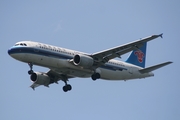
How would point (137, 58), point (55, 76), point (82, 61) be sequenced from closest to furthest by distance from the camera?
point (82, 61)
point (55, 76)
point (137, 58)

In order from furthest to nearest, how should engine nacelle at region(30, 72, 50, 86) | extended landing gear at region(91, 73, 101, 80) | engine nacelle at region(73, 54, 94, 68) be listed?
engine nacelle at region(30, 72, 50, 86) → extended landing gear at region(91, 73, 101, 80) → engine nacelle at region(73, 54, 94, 68)

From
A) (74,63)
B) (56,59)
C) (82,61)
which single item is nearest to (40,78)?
(56,59)

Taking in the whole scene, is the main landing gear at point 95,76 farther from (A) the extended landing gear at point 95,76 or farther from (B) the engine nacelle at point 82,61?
(B) the engine nacelle at point 82,61

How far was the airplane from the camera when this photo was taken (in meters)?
51.0

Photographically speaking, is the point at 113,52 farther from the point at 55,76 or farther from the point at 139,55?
the point at 139,55

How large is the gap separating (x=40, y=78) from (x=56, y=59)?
754 cm

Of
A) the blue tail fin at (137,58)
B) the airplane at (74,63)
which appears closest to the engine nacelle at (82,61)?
the airplane at (74,63)

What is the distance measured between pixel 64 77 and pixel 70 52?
21.4ft

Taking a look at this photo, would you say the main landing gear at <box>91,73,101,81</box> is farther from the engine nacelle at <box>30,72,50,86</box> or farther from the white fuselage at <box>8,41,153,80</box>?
the engine nacelle at <box>30,72,50,86</box>

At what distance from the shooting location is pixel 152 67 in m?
57.9

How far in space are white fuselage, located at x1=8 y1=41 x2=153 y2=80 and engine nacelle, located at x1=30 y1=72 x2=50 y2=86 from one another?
15.4ft

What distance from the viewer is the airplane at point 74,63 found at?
51031 millimetres

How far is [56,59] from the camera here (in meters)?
52.1

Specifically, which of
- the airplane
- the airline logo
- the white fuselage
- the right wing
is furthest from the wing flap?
the airline logo
